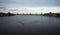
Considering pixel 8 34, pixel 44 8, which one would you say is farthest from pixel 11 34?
pixel 44 8

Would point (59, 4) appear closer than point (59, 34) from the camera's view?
Yes

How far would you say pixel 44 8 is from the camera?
321 cm

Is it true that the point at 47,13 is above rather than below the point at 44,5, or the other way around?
below

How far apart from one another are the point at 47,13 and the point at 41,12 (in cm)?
27

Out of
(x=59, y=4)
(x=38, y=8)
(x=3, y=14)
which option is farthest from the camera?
(x=38, y=8)

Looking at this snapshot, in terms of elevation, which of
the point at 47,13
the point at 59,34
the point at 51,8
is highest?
the point at 51,8

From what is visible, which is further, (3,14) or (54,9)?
Answer: (54,9)

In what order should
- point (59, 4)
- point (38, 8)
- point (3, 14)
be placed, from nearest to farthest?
point (3, 14) < point (59, 4) < point (38, 8)

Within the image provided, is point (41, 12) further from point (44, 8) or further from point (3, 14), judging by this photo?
point (3, 14)

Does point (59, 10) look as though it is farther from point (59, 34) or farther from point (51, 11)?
point (59, 34)

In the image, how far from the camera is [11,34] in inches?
131

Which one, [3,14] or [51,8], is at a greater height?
[51,8]

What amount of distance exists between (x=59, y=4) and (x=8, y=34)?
2597 mm

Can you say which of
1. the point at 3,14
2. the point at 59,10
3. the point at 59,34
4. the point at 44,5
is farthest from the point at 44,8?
the point at 3,14
